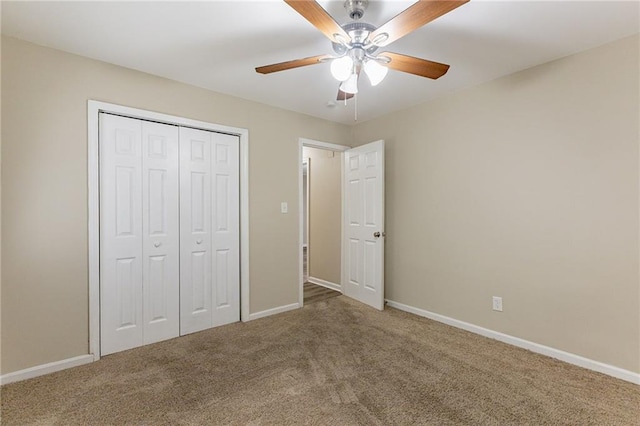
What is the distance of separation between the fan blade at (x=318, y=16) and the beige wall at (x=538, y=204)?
186 cm

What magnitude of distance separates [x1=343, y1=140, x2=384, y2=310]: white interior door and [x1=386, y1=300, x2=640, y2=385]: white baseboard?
24.3 inches

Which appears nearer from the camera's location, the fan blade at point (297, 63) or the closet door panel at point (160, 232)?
the fan blade at point (297, 63)

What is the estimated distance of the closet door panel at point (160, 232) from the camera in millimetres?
2666

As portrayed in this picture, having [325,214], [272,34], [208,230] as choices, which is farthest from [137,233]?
[325,214]

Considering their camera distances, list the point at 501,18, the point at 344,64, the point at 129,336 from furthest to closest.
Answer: the point at 129,336 < the point at 501,18 < the point at 344,64

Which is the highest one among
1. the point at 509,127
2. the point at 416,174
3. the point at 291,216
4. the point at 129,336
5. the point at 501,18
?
the point at 501,18

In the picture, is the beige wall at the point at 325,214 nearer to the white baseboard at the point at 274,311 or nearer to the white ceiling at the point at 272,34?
the white baseboard at the point at 274,311

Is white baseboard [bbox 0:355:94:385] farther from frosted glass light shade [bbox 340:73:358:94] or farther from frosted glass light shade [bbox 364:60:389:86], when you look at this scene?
frosted glass light shade [bbox 364:60:389:86]

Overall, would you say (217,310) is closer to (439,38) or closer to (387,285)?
(387,285)

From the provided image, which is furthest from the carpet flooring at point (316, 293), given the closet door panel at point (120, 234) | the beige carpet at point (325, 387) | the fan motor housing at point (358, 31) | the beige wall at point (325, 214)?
the fan motor housing at point (358, 31)

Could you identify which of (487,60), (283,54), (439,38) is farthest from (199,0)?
(487,60)

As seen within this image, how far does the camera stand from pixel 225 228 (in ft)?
10.3

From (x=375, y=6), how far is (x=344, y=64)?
423mm

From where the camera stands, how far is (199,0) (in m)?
1.72
